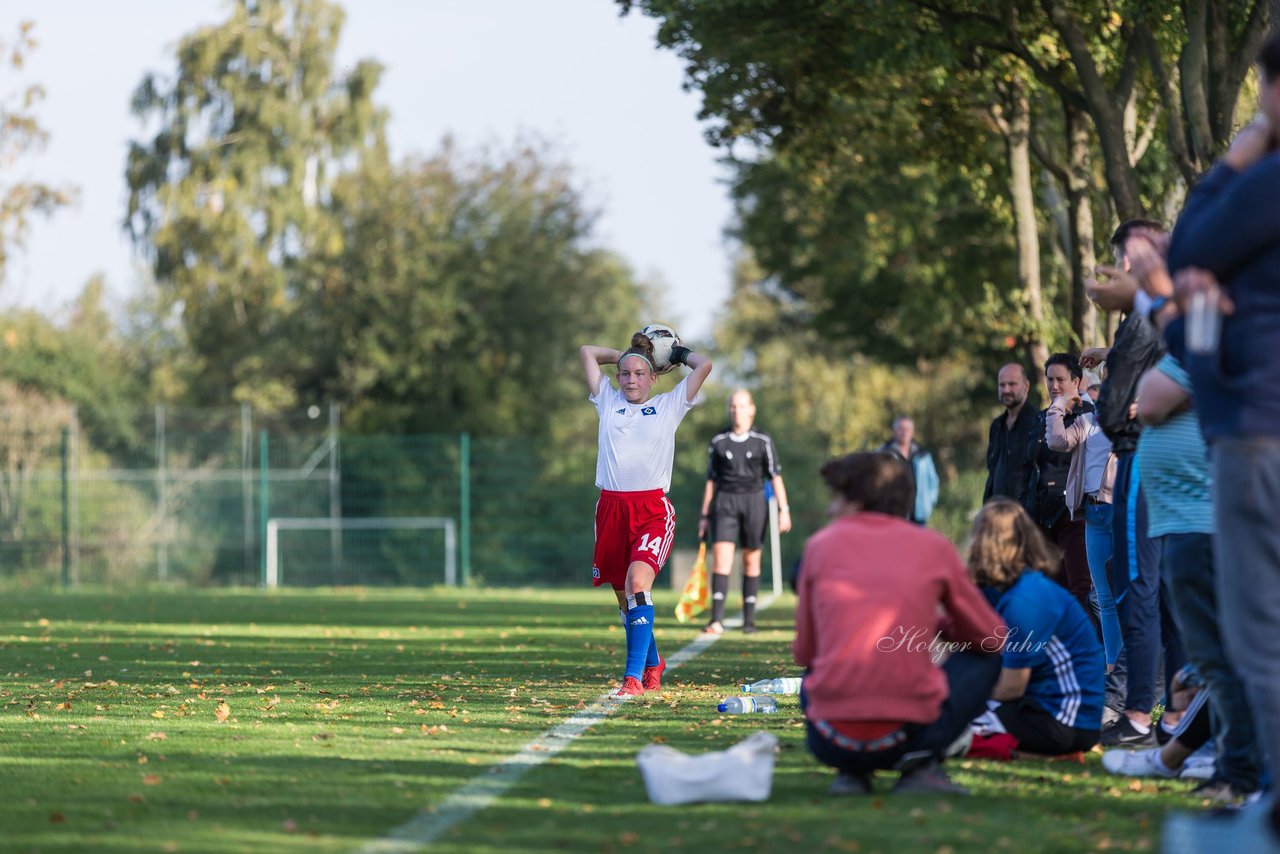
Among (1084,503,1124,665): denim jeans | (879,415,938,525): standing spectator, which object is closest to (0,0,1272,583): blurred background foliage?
(879,415,938,525): standing spectator

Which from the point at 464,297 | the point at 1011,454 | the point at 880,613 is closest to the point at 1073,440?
the point at 1011,454

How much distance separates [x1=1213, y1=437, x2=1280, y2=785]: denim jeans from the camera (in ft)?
15.8

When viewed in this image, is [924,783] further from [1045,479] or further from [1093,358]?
[1045,479]

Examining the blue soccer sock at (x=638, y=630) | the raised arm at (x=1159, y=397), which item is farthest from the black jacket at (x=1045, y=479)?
the raised arm at (x=1159, y=397)

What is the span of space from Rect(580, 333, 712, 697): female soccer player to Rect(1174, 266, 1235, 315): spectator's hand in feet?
17.0

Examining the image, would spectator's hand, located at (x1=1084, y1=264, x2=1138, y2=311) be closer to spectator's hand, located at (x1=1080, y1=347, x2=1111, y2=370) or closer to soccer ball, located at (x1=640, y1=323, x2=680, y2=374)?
spectator's hand, located at (x1=1080, y1=347, x2=1111, y2=370)

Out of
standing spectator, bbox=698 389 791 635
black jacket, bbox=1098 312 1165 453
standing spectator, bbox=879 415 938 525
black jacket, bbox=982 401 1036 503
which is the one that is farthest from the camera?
standing spectator, bbox=879 415 938 525

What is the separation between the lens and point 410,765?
6.91m

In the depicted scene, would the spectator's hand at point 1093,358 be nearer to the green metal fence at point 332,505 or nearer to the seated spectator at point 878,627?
the seated spectator at point 878,627

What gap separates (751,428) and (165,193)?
107 ft

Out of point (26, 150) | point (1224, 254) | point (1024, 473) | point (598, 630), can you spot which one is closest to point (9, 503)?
point (26, 150)

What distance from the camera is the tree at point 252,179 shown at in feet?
151

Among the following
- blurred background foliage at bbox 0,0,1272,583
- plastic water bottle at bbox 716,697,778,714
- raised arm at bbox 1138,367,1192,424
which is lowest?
plastic water bottle at bbox 716,697,778,714

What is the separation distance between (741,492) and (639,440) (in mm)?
6594
